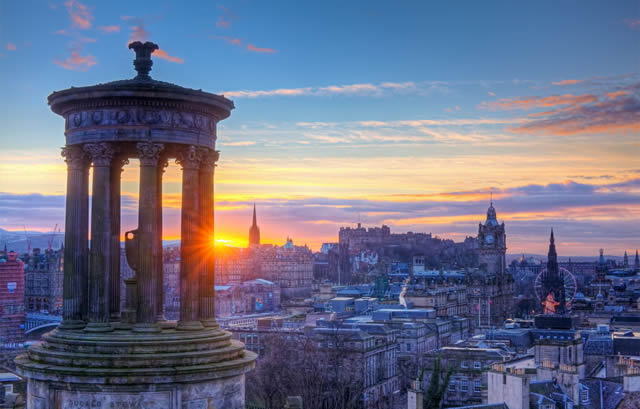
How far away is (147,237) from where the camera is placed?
64.5ft

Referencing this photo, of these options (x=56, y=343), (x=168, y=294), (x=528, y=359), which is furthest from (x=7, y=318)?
(x=56, y=343)

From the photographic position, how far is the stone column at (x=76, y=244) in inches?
791

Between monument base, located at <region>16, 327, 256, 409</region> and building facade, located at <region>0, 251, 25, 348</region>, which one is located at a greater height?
monument base, located at <region>16, 327, 256, 409</region>

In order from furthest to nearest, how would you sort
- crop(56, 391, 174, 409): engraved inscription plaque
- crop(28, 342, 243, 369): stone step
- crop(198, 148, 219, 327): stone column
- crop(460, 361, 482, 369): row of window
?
crop(460, 361, 482, 369): row of window, crop(198, 148, 219, 327): stone column, crop(28, 342, 243, 369): stone step, crop(56, 391, 174, 409): engraved inscription plaque

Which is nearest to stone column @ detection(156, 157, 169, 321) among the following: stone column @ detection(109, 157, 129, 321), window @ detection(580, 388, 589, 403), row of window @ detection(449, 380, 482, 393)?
stone column @ detection(109, 157, 129, 321)

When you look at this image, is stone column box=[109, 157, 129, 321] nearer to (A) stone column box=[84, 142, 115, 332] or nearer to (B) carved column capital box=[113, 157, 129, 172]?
(B) carved column capital box=[113, 157, 129, 172]

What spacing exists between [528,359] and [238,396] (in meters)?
56.3

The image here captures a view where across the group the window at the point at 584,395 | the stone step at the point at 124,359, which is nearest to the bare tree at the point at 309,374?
the window at the point at 584,395

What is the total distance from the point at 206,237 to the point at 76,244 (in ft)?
9.95

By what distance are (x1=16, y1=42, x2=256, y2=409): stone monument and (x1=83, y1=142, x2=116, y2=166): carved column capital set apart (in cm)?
3

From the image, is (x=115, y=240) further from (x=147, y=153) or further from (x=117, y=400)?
(x=117, y=400)

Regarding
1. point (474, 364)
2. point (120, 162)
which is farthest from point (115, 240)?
point (474, 364)

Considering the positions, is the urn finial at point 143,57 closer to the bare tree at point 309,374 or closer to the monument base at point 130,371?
the monument base at point 130,371

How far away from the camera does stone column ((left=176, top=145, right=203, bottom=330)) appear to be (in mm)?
20281
